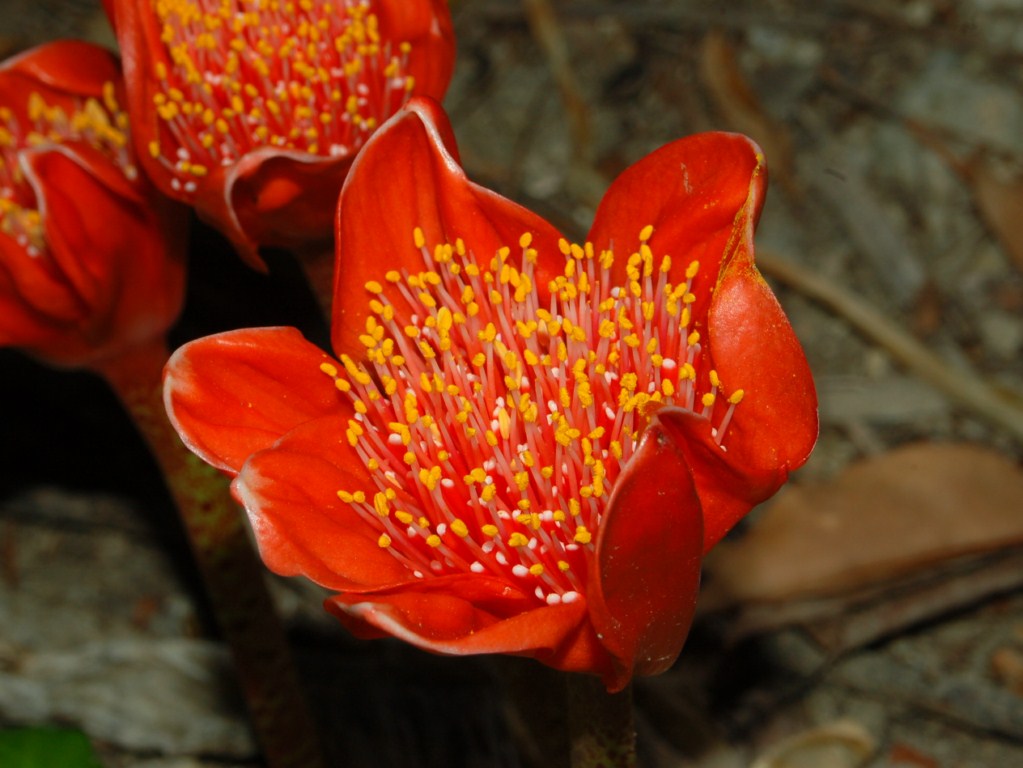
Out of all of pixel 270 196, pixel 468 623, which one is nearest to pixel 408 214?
pixel 270 196

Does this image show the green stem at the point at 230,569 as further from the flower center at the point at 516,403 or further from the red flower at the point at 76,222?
the flower center at the point at 516,403

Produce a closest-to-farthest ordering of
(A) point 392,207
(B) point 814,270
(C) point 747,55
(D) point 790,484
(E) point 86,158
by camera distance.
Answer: (A) point 392,207 → (E) point 86,158 → (D) point 790,484 → (B) point 814,270 → (C) point 747,55

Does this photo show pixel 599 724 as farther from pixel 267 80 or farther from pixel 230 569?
pixel 267 80

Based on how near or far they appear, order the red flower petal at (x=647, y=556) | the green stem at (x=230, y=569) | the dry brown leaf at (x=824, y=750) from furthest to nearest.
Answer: the dry brown leaf at (x=824, y=750) → the green stem at (x=230, y=569) → the red flower petal at (x=647, y=556)

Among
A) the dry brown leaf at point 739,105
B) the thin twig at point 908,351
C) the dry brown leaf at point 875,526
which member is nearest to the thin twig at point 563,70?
the dry brown leaf at point 739,105

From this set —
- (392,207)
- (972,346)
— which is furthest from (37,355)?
(972,346)

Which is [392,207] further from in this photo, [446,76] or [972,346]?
[972,346]

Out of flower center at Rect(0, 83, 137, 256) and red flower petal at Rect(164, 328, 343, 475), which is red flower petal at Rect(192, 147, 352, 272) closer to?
red flower petal at Rect(164, 328, 343, 475)
